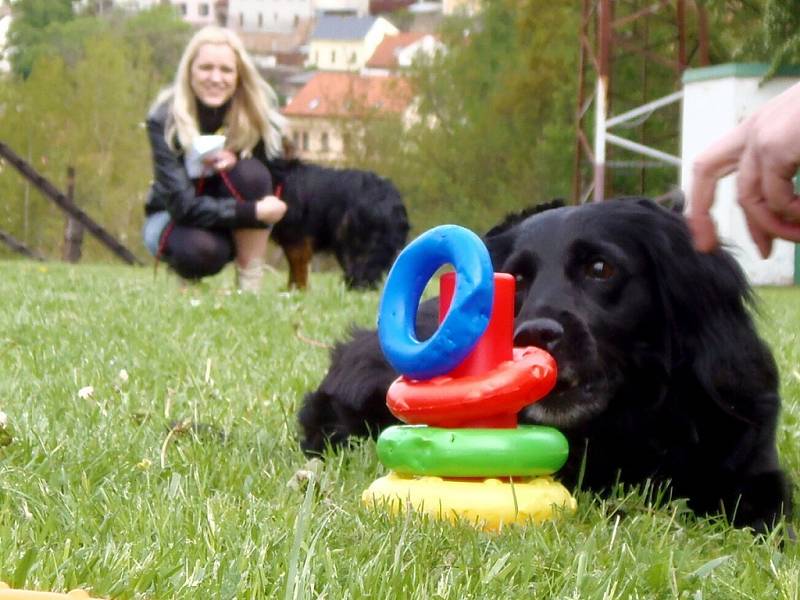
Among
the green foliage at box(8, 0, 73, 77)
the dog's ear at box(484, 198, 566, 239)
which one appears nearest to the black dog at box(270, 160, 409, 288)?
the dog's ear at box(484, 198, 566, 239)

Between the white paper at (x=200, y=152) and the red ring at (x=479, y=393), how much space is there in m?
5.06

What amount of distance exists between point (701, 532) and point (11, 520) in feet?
3.74

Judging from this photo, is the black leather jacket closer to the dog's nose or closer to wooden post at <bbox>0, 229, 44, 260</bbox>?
the dog's nose

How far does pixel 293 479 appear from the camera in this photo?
2.22 metres

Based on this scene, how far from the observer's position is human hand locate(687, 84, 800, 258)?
1335mm

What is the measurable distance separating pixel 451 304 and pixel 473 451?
0.25 m

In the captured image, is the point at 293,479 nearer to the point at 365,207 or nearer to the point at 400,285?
the point at 400,285

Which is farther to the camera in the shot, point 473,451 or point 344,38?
point 344,38

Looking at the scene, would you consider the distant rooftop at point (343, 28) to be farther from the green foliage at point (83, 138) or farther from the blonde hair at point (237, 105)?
A: the blonde hair at point (237, 105)

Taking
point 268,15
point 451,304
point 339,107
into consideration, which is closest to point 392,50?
point 339,107

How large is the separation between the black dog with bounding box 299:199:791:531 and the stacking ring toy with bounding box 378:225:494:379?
0.21 m

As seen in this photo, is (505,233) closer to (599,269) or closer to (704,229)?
(599,269)

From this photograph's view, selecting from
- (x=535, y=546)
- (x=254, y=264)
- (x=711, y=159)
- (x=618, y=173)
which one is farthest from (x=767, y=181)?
(x=618, y=173)

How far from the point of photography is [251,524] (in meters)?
1.76
